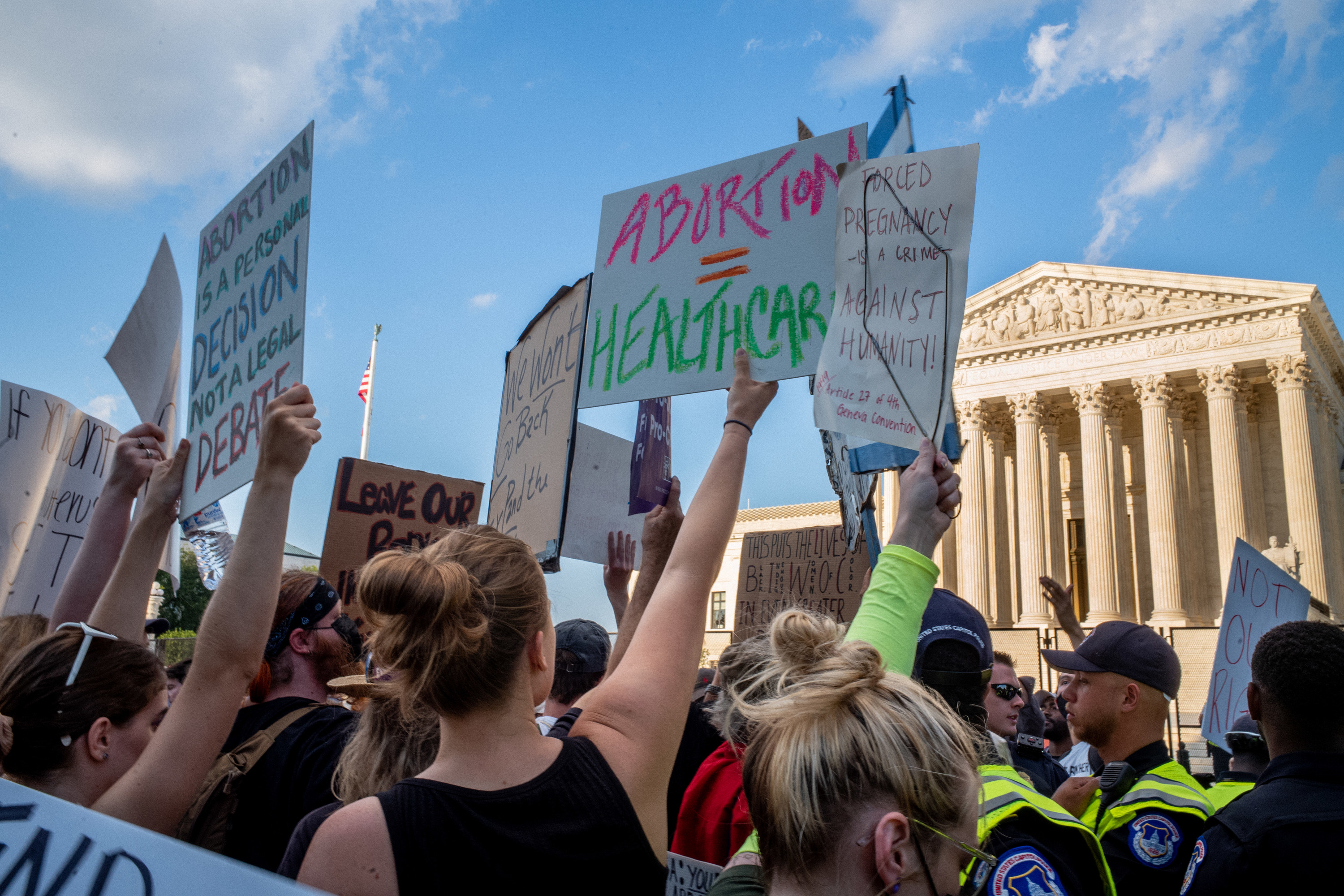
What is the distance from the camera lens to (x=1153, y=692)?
316 centimetres

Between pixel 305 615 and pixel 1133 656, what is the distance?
259cm

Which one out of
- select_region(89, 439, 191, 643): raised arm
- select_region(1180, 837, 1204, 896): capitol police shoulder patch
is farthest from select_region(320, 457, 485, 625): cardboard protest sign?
select_region(1180, 837, 1204, 896): capitol police shoulder patch

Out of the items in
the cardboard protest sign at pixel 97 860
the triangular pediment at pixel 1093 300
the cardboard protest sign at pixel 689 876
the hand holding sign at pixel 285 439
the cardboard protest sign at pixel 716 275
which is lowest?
the cardboard protest sign at pixel 689 876

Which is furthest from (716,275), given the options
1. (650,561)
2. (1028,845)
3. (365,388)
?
(365,388)

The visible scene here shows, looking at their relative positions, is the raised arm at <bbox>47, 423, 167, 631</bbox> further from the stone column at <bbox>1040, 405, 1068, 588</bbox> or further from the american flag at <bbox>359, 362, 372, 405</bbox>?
the stone column at <bbox>1040, 405, 1068, 588</bbox>

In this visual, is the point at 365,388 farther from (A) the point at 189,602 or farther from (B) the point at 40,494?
(A) the point at 189,602

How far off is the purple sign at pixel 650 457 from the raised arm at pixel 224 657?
1.59m

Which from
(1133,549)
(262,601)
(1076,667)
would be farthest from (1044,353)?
(262,601)

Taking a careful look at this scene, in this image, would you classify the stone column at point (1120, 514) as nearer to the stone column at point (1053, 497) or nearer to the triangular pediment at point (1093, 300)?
the stone column at point (1053, 497)

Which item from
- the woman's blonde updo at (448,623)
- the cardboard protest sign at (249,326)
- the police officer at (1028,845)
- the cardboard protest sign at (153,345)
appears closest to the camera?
the woman's blonde updo at (448,623)

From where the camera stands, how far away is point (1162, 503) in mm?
30188

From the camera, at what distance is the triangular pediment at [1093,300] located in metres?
30.3

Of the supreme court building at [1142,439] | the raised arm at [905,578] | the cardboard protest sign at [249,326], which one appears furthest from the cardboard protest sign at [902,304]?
the supreme court building at [1142,439]

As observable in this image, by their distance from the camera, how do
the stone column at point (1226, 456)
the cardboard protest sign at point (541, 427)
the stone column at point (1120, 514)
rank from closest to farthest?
the cardboard protest sign at point (541, 427) → the stone column at point (1226, 456) → the stone column at point (1120, 514)
